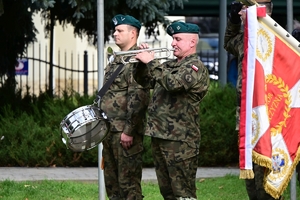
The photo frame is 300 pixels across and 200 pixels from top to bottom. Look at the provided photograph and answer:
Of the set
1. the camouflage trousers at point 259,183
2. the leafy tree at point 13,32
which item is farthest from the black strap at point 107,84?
the leafy tree at point 13,32

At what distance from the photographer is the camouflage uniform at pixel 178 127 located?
718 centimetres

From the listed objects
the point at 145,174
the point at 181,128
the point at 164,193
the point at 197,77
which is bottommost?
the point at 145,174

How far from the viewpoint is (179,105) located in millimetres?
7219

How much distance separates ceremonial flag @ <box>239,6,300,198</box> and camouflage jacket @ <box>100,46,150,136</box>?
1.35 m

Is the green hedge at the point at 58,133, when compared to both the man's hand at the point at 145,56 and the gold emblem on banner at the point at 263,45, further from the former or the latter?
the gold emblem on banner at the point at 263,45

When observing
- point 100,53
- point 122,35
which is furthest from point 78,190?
point 122,35

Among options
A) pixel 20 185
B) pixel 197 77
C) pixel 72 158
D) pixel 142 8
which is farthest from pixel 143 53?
pixel 72 158

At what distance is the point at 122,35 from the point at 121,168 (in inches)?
47.7

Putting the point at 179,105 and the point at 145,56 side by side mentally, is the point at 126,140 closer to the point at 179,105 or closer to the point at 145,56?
the point at 179,105

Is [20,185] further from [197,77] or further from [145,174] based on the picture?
[197,77]

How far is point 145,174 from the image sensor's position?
11.2 metres

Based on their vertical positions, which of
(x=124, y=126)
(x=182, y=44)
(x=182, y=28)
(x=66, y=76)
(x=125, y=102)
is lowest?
(x=66, y=76)

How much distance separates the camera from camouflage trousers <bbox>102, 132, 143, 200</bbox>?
7711mm

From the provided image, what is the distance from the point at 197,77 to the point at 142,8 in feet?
13.5
